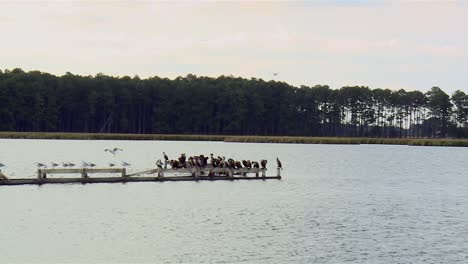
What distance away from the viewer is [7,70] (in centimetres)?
15262

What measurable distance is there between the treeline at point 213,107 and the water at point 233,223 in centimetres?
9006

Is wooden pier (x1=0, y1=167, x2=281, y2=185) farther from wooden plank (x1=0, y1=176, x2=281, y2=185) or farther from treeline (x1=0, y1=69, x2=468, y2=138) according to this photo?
treeline (x1=0, y1=69, x2=468, y2=138)

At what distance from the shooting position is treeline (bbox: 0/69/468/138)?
13950cm

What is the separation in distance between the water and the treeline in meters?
90.1

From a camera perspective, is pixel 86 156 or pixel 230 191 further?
pixel 86 156

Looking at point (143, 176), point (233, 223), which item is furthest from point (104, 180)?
point (233, 223)

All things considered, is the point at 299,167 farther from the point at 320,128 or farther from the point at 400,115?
the point at 400,115

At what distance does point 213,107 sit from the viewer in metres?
157

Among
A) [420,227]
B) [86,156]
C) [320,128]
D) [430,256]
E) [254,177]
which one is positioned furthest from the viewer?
[320,128]

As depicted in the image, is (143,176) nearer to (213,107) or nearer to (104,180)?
(104,180)

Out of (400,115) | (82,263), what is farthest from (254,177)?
(400,115)

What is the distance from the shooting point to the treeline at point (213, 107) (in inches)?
5492

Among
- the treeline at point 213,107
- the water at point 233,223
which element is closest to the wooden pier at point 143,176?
the water at point 233,223

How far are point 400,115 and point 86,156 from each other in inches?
4343
